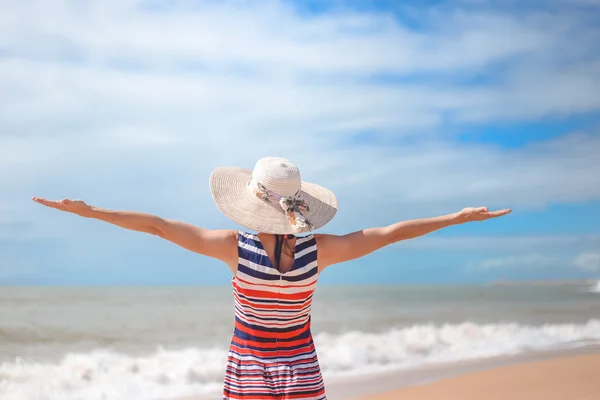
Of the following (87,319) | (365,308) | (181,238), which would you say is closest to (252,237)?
(181,238)

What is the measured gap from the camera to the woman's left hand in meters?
2.30

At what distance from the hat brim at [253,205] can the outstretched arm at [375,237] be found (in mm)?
88

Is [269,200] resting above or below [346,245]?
above

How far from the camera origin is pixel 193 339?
10.9 meters

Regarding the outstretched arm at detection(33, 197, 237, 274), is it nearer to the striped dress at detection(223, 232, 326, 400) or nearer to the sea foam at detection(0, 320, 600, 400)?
the striped dress at detection(223, 232, 326, 400)

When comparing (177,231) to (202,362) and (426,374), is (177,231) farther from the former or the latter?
(202,362)

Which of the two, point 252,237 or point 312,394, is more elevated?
point 252,237

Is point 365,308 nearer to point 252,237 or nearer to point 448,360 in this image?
point 448,360

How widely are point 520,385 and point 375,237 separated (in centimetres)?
515

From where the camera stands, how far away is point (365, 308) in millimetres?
16391

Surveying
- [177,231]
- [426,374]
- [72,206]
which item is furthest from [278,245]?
[426,374]

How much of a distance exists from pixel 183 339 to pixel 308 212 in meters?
9.22

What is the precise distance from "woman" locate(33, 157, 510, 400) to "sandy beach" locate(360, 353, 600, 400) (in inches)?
167

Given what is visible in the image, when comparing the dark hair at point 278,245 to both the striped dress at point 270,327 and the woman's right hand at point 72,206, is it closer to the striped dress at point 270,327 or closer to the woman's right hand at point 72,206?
the striped dress at point 270,327
